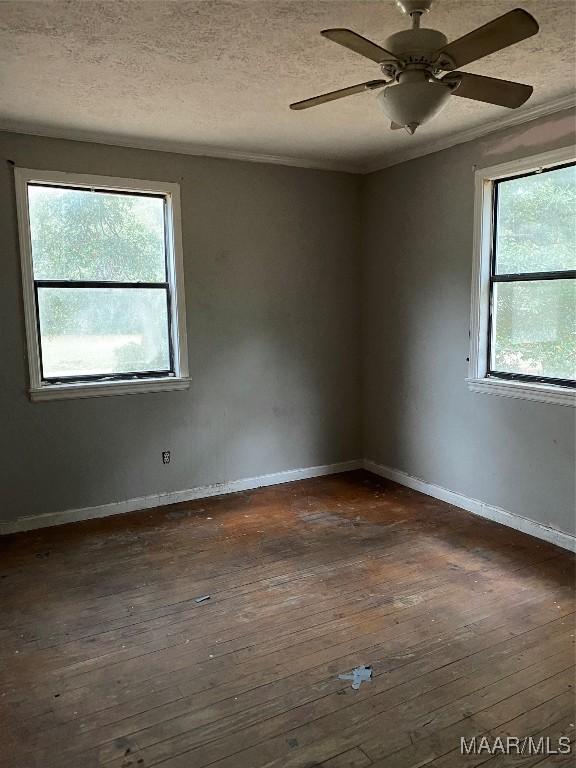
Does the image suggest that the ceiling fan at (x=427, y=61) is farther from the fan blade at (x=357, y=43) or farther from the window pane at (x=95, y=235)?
the window pane at (x=95, y=235)

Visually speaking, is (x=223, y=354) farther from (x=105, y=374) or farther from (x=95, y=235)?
(x=95, y=235)

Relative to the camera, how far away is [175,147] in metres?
4.02

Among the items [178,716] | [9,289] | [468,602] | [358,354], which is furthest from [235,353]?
[178,716]

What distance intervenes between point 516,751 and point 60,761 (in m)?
1.55

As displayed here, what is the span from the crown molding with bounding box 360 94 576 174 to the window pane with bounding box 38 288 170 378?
2.15 metres

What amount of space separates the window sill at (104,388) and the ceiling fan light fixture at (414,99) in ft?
8.78

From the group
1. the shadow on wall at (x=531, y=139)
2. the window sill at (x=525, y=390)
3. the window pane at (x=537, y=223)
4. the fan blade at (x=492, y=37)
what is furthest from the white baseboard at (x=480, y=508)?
the fan blade at (x=492, y=37)

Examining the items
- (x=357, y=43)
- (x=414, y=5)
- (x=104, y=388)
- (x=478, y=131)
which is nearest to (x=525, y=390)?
(x=478, y=131)

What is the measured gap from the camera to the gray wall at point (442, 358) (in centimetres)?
347

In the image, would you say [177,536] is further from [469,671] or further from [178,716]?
[469,671]

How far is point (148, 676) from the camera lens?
229 centimetres

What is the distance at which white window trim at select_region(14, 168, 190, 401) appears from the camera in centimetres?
364

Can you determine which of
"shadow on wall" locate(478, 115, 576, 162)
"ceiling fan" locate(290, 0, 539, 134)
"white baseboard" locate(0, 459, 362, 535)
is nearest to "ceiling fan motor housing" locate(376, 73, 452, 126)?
"ceiling fan" locate(290, 0, 539, 134)

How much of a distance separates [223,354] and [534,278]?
91.4 inches
